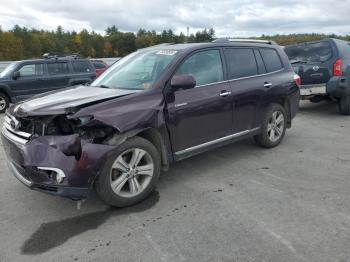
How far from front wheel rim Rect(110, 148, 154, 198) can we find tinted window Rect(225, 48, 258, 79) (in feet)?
6.08

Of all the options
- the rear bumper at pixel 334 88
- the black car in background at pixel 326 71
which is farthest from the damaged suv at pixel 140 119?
the black car in background at pixel 326 71

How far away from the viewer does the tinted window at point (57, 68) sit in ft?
38.1

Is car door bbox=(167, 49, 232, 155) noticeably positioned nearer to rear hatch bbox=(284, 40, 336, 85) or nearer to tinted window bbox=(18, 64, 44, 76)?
rear hatch bbox=(284, 40, 336, 85)

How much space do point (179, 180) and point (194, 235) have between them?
1.36 metres

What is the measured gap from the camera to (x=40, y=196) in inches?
156

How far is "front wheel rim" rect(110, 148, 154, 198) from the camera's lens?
11.5 ft


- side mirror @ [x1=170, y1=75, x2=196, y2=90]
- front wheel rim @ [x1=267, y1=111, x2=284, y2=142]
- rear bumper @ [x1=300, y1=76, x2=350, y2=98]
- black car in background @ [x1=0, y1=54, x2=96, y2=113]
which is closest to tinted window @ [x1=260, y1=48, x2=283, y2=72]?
front wheel rim @ [x1=267, y1=111, x2=284, y2=142]

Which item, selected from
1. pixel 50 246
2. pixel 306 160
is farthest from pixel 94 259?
pixel 306 160

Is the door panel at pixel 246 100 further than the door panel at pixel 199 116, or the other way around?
the door panel at pixel 246 100

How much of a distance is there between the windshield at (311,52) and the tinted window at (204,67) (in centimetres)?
475

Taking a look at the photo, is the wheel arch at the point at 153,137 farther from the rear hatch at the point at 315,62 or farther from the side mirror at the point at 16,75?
the side mirror at the point at 16,75

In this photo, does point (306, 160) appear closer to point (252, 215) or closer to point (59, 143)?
point (252, 215)

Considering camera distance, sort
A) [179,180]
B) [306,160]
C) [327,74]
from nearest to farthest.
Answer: [179,180] < [306,160] < [327,74]

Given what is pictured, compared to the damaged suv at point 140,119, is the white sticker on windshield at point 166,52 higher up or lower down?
higher up
